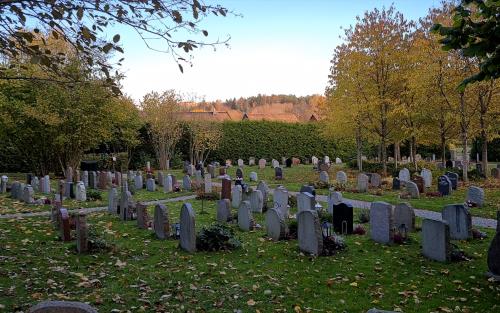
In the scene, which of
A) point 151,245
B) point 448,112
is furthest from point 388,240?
point 448,112

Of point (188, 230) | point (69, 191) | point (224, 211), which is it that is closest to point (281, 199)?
point (224, 211)

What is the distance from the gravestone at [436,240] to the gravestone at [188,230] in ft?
15.3

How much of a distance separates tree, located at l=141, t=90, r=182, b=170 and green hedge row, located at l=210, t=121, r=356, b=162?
7095 millimetres

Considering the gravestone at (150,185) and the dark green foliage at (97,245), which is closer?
the dark green foliage at (97,245)

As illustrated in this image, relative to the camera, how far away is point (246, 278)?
7.67 meters

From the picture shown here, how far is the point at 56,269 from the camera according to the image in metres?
8.08

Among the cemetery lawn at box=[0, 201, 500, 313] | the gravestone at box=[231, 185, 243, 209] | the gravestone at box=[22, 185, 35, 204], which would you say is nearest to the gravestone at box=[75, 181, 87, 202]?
the gravestone at box=[22, 185, 35, 204]

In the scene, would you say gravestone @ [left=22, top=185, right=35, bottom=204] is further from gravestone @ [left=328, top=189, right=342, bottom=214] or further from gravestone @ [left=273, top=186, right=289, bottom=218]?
gravestone @ [left=328, top=189, right=342, bottom=214]

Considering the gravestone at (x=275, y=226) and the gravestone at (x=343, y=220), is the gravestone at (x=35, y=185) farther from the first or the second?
the gravestone at (x=343, y=220)

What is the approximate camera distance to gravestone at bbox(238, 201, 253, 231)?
12.0 m

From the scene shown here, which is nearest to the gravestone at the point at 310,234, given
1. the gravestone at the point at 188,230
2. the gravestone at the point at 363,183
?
the gravestone at the point at 188,230

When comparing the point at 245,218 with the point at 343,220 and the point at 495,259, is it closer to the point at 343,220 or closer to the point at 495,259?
the point at 343,220

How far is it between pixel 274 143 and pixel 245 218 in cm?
3568

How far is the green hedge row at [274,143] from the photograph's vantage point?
44875mm
